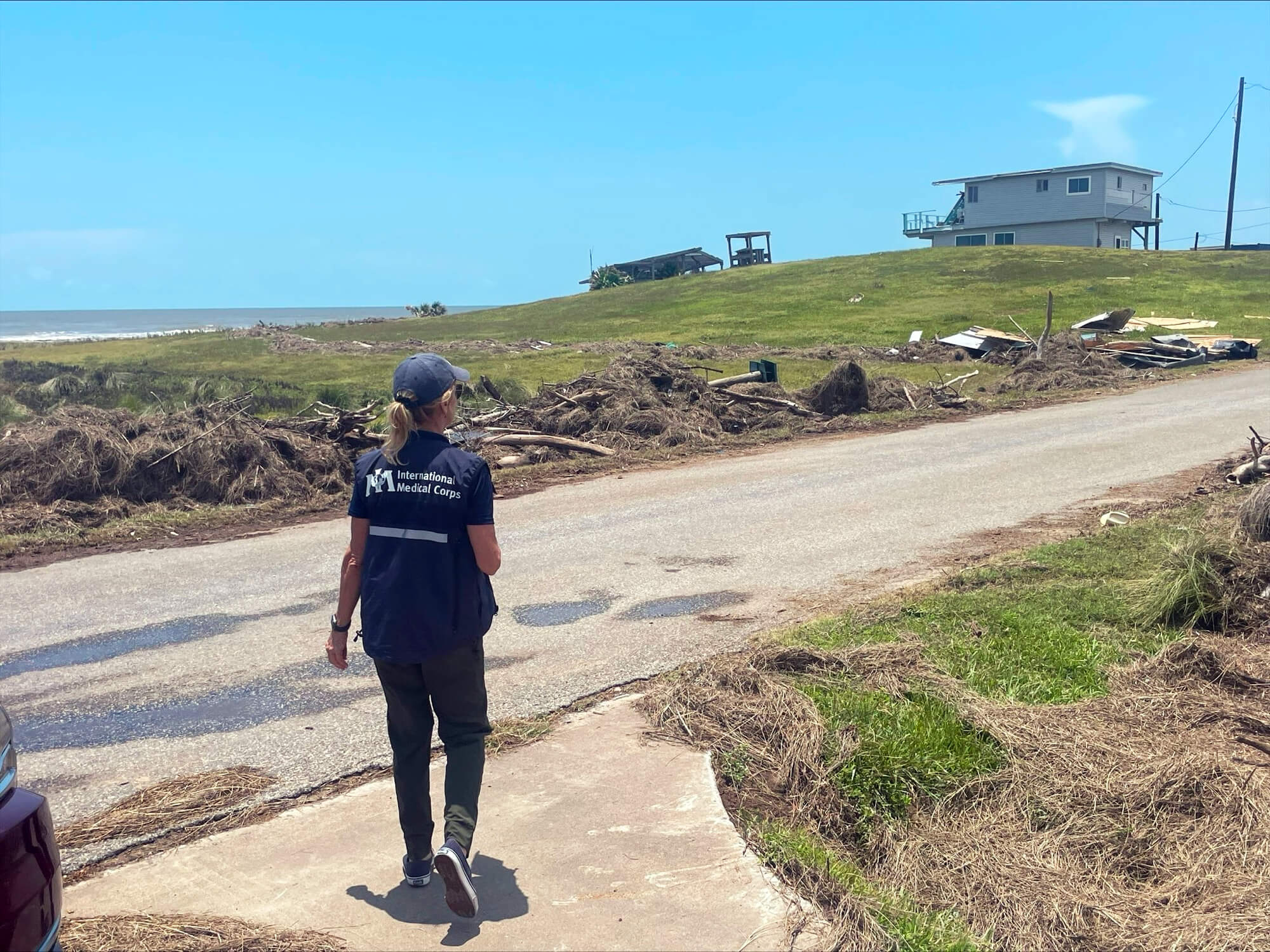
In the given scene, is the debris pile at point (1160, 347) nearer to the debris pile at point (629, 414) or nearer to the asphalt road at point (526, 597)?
the debris pile at point (629, 414)

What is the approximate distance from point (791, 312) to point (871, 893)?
166ft

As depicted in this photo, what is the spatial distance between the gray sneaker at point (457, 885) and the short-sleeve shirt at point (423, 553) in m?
0.69

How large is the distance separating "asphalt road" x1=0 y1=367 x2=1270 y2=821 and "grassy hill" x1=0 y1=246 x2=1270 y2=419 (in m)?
13.3

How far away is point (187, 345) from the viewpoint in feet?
171

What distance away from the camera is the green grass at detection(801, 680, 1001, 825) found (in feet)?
16.6

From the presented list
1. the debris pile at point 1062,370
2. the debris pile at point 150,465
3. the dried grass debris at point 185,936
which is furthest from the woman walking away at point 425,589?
the debris pile at point 1062,370

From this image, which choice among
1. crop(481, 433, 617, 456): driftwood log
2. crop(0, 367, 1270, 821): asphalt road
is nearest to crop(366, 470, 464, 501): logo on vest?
crop(0, 367, 1270, 821): asphalt road

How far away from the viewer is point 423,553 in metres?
4.01

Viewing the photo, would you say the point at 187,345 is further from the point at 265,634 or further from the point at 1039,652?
the point at 1039,652

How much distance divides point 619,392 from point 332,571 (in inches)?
380

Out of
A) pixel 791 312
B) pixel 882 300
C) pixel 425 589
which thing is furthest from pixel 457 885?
pixel 882 300

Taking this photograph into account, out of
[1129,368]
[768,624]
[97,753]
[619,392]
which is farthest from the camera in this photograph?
[1129,368]

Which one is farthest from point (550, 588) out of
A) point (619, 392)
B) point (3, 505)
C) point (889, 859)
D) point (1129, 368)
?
point (1129, 368)

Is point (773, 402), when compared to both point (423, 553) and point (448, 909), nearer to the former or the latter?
point (423, 553)
